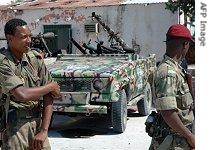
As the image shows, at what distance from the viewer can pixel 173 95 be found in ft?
8.95

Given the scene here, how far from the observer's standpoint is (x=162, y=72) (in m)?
2.78

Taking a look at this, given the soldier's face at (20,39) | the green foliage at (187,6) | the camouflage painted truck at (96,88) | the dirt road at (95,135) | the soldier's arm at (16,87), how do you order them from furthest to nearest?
the green foliage at (187,6) < the camouflage painted truck at (96,88) < the dirt road at (95,135) < the soldier's face at (20,39) < the soldier's arm at (16,87)

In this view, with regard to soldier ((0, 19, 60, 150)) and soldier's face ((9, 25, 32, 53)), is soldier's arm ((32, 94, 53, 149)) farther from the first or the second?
soldier's face ((9, 25, 32, 53))

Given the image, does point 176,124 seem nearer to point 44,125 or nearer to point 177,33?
point 177,33

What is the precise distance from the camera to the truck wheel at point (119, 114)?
682 cm

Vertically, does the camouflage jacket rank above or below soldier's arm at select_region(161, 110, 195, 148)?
above

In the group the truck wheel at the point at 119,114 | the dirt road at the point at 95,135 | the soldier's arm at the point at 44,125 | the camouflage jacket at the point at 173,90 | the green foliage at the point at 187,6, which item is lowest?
the dirt road at the point at 95,135

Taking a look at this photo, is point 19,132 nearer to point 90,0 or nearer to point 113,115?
point 113,115

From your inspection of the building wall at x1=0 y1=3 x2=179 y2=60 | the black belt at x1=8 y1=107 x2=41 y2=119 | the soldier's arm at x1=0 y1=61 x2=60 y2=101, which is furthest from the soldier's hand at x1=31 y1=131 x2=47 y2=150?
the building wall at x1=0 y1=3 x2=179 y2=60

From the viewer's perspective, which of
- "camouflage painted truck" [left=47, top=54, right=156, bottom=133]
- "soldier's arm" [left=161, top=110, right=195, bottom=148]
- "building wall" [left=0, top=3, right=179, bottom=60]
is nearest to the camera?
"soldier's arm" [left=161, top=110, right=195, bottom=148]

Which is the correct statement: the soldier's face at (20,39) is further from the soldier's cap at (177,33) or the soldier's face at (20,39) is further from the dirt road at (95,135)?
the dirt road at (95,135)

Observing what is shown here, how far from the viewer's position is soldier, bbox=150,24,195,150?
270cm

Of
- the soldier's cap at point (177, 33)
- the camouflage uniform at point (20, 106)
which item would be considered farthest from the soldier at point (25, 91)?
the soldier's cap at point (177, 33)
